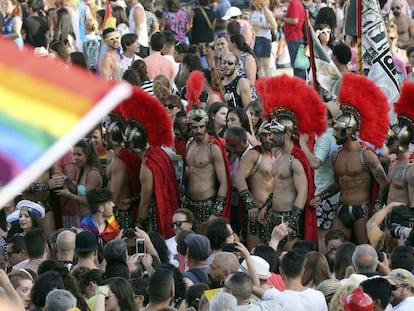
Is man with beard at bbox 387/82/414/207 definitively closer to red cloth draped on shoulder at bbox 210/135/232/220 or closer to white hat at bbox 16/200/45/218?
red cloth draped on shoulder at bbox 210/135/232/220

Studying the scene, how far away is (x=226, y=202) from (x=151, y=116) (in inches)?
39.2

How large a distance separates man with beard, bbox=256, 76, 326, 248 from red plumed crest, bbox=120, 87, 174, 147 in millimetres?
935

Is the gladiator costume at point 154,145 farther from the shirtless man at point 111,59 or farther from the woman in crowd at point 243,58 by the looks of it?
the shirtless man at point 111,59

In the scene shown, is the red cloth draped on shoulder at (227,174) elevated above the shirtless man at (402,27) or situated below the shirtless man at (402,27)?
above

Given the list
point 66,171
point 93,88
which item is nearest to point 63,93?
point 93,88

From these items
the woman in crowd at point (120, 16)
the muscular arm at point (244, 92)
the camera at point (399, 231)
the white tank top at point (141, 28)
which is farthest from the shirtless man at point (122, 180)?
the woman in crowd at point (120, 16)

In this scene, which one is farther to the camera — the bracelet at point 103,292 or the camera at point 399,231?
the camera at point 399,231

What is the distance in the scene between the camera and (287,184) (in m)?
10.3

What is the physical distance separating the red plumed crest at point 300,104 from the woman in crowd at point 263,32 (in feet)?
23.8

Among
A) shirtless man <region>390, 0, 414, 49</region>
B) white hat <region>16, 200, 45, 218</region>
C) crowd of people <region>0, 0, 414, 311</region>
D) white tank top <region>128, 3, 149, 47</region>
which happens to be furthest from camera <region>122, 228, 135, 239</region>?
shirtless man <region>390, 0, 414, 49</region>

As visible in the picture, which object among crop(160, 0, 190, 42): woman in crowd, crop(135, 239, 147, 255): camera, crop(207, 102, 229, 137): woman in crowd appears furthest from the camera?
crop(160, 0, 190, 42): woman in crowd

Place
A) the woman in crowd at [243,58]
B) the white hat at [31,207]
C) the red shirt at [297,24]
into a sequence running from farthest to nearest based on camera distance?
the red shirt at [297,24] → the woman in crowd at [243,58] → the white hat at [31,207]

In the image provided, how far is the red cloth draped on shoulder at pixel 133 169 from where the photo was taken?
36.1 ft

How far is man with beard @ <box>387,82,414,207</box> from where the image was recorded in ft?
32.8
